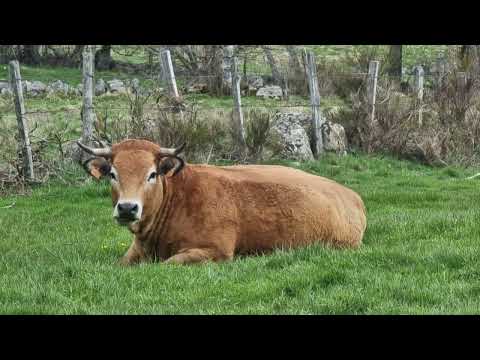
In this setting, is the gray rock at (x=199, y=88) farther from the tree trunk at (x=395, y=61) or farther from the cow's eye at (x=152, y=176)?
the cow's eye at (x=152, y=176)

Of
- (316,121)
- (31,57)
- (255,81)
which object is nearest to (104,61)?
(31,57)

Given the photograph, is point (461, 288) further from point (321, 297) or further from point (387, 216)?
point (387, 216)

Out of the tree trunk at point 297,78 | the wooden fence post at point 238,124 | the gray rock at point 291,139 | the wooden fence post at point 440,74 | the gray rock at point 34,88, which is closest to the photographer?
the wooden fence post at point 238,124

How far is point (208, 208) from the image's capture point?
29.2 ft

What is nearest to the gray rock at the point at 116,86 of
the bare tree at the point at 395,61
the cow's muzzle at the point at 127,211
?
the bare tree at the point at 395,61

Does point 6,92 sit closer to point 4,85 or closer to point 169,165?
point 4,85

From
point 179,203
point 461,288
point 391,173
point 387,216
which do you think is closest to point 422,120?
point 391,173

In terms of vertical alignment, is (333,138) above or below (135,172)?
below

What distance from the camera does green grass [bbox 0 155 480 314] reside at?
6.33 m

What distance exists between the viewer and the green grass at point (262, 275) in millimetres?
6328

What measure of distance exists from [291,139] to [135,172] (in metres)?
8.89

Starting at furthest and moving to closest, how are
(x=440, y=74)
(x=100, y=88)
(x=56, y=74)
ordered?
1. (x=56, y=74)
2. (x=100, y=88)
3. (x=440, y=74)

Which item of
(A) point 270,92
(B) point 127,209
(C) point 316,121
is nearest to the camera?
(B) point 127,209

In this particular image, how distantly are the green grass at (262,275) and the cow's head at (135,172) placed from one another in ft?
2.00
